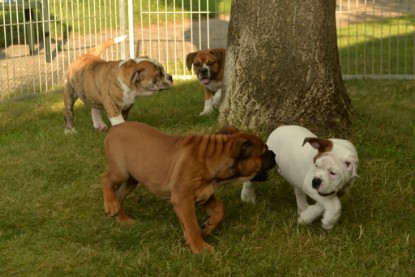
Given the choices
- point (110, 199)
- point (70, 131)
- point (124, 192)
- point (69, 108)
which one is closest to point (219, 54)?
point (69, 108)

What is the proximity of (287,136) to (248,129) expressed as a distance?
1551mm

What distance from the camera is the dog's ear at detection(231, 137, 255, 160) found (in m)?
4.53

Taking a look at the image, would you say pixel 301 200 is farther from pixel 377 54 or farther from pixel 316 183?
pixel 377 54

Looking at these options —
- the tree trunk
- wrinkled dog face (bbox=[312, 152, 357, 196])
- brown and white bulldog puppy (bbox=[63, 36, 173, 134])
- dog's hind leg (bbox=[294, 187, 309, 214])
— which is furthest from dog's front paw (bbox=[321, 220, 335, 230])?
brown and white bulldog puppy (bbox=[63, 36, 173, 134])

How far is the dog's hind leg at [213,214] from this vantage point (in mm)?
4711

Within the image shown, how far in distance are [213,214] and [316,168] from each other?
2.25 feet

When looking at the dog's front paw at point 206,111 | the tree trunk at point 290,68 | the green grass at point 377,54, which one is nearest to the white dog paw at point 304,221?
the tree trunk at point 290,68

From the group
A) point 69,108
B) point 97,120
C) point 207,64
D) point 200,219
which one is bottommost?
point 200,219

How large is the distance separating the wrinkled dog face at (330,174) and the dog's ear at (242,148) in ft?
1.34

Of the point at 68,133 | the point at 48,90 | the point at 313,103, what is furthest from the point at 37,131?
the point at 313,103

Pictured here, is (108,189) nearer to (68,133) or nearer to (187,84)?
(68,133)

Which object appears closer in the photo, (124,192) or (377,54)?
(124,192)

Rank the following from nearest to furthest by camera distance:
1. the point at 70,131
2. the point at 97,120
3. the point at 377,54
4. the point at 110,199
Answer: the point at 110,199
the point at 70,131
the point at 97,120
the point at 377,54

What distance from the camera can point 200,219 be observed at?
16.8 feet
